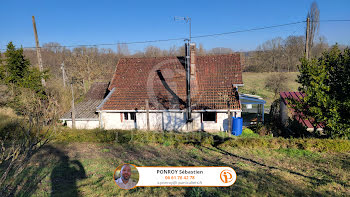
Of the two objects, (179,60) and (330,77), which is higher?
(179,60)

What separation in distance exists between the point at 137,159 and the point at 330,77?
37.1ft

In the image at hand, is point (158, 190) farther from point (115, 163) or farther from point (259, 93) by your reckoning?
point (259, 93)

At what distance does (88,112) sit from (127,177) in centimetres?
1358

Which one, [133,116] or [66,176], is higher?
[133,116]

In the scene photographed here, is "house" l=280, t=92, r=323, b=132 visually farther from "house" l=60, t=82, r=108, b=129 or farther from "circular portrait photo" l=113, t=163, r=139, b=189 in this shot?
"house" l=60, t=82, r=108, b=129

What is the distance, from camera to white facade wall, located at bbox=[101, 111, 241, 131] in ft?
52.4

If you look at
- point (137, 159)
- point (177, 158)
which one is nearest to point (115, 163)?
point (137, 159)

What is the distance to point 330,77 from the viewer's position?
37.0 feet
